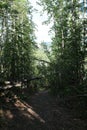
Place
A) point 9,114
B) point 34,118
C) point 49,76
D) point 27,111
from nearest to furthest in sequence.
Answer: point 9,114, point 34,118, point 27,111, point 49,76

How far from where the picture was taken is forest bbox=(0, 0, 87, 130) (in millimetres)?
11691

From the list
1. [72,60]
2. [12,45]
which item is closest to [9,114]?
[12,45]

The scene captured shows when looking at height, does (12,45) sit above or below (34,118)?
above

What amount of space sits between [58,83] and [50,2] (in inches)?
507

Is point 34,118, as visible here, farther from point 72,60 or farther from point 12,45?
point 12,45

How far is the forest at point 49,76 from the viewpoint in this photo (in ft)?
38.4

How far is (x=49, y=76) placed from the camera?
22.8 metres

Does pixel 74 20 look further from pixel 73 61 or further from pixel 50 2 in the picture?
pixel 50 2

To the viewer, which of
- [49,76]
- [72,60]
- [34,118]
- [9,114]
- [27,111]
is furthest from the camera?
[49,76]

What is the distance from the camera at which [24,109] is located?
1320cm

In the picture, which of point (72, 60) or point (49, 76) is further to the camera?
point (49, 76)

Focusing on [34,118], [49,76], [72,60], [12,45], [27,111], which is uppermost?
[12,45]

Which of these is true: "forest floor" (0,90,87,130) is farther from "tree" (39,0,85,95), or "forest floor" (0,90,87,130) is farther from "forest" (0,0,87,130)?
"tree" (39,0,85,95)

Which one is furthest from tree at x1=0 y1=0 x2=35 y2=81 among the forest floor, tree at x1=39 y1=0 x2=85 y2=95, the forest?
the forest floor
